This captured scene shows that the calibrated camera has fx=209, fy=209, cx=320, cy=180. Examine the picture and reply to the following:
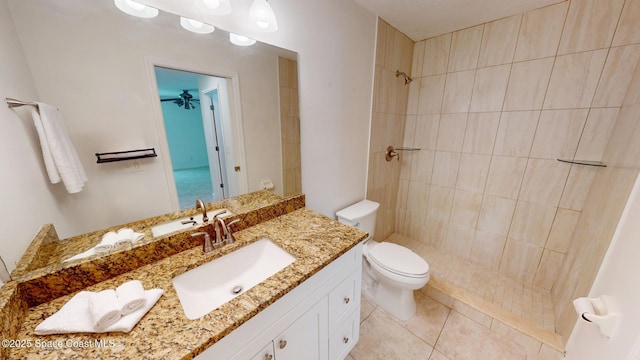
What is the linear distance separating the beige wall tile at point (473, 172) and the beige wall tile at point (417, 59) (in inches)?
36.5

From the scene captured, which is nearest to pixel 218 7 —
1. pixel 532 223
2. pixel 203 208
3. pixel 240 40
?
pixel 240 40

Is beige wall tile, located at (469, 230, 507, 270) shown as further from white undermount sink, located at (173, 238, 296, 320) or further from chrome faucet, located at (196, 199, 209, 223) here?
chrome faucet, located at (196, 199, 209, 223)

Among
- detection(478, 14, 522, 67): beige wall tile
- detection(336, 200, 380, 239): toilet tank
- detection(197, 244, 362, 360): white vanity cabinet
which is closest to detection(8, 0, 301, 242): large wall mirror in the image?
detection(197, 244, 362, 360): white vanity cabinet

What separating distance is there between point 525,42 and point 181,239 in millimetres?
2579

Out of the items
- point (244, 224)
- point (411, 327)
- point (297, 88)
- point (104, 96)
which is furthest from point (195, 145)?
point (411, 327)

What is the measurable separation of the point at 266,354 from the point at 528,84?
239 cm

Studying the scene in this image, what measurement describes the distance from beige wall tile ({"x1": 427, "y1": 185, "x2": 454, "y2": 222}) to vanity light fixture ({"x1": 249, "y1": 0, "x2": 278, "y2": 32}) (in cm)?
203

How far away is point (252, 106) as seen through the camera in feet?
3.73

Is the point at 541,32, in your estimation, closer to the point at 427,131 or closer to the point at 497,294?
the point at 427,131

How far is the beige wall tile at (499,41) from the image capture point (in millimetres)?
1596

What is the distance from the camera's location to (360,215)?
167 centimetres

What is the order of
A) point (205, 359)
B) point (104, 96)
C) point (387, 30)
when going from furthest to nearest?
point (387, 30) < point (104, 96) < point (205, 359)

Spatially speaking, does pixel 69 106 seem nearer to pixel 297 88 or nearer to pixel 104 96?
pixel 104 96

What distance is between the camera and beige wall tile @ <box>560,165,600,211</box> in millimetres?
1460
